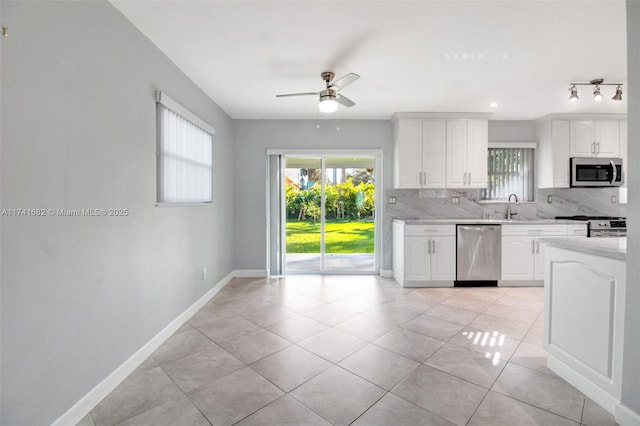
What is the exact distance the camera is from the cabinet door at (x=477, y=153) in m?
4.47

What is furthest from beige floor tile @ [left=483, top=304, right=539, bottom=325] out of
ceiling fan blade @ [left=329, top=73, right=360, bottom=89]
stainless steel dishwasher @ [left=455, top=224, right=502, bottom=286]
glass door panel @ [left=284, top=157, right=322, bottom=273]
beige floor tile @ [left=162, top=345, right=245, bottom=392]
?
ceiling fan blade @ [left=329, top=73, right=360, bottom=89]

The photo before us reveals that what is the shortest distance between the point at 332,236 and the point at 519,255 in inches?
111

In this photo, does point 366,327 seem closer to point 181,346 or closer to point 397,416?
point 397,416

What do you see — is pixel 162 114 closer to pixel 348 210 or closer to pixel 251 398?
pixel 251 398

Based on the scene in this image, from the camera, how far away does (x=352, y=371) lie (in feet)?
6.93

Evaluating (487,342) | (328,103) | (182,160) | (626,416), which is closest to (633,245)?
(626,416)

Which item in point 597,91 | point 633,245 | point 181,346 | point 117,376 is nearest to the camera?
point 633,245

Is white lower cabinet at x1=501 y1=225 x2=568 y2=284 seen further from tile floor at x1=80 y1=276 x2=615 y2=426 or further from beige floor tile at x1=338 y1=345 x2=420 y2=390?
beige floor tile at x1=338 y1=345 x2=420 y2=390

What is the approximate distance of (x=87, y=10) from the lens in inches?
69.4

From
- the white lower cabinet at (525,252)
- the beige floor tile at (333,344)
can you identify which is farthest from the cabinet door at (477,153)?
the beige floor tile at (333,344)

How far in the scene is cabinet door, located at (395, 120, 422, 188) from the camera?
4449mm

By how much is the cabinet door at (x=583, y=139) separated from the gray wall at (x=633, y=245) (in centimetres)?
366

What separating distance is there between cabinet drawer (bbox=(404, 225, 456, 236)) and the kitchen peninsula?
2032 millimetres

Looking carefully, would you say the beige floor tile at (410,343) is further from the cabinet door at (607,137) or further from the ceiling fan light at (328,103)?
the cabinet door at (607,137)
